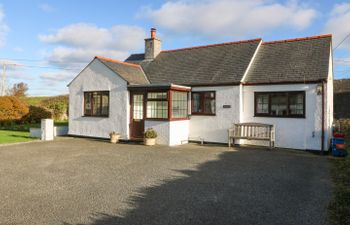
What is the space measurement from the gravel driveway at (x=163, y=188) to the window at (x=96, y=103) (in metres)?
→ 5.50

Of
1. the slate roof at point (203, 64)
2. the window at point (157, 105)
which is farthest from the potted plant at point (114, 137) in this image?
the slate roof at point (203, 64)

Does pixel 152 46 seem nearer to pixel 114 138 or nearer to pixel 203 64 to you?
pixel 203 64

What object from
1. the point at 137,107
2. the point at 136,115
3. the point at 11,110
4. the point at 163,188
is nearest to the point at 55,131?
the point at 136,115

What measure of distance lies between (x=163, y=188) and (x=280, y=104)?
Result: 28.8ft

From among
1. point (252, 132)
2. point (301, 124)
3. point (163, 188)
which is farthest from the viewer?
point (252, 132)

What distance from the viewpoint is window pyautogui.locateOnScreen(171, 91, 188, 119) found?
579 inches

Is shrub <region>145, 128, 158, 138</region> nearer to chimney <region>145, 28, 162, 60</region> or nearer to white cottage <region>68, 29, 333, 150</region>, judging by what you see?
white cottage <region>68, 29, 333, 150</region>

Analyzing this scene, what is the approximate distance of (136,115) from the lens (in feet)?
52.1

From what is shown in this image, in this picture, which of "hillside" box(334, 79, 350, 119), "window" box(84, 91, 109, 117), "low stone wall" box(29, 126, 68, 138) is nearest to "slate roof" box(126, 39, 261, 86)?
"window" box(84, 91, 109, 117)

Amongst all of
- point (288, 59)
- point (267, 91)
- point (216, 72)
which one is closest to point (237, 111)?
point (267, 91)

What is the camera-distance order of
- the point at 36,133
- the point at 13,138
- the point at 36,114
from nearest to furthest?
the point at 13,138, the point at 36,133, the point at 36,114

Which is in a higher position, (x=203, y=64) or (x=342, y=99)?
(x=203, y=64)

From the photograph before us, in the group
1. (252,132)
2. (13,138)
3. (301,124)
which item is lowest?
(13,138)

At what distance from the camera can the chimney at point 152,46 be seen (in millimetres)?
19922
